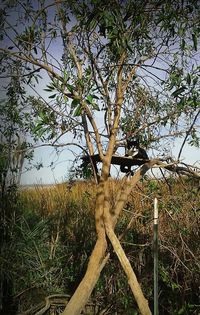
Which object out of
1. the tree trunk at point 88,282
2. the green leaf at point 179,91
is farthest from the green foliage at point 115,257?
the green leaf at point 179,91

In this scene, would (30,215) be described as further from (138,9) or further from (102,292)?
(138,9)

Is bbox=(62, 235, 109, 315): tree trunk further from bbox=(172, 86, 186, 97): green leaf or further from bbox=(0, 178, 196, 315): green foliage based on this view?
bbox=(172, 86, 186, 97): green leaf

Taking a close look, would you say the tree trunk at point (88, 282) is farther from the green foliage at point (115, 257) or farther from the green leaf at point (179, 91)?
the green leaf at point (179, 91)

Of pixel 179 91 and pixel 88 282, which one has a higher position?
pixel 179 91

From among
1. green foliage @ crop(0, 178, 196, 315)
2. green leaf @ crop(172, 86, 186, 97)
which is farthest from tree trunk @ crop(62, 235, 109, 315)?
green leaf @ crop(172, 86, 186, 97)

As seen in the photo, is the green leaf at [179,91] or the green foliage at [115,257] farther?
the green foliage at [115,257]

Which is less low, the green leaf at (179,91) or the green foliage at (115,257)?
the green leaf at (179,91)

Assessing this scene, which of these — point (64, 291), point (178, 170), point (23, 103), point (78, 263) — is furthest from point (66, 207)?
point (178, 170)

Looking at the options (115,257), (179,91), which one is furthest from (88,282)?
(179,91)

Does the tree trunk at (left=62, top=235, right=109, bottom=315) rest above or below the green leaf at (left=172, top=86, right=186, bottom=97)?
below

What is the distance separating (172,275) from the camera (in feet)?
11.7

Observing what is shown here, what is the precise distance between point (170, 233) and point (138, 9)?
2.28m

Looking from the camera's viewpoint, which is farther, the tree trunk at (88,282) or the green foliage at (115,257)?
the green foliage at (115,257)

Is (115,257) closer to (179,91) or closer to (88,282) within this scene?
(88,282)
